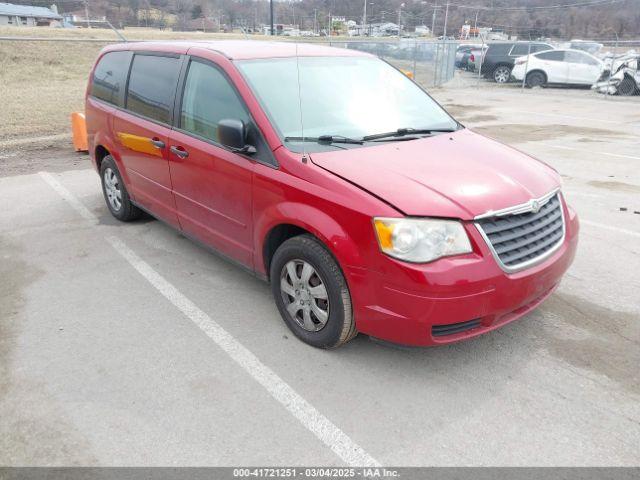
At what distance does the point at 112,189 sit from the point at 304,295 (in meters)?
3.27

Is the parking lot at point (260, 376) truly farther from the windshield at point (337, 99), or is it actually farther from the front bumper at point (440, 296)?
the windshield at point (337, 99)

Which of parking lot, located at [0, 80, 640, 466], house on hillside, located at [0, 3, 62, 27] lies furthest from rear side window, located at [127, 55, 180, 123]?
house on hillside, located at [0, 3, 62, 27]

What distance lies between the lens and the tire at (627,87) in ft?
59.7

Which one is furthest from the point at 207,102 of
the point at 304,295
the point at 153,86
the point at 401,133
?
the point at 304,295

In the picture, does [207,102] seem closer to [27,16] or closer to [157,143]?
[157,143]

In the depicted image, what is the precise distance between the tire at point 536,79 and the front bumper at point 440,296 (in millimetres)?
20363

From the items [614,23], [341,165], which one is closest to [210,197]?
[341,165]

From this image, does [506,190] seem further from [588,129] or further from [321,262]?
[588,129]

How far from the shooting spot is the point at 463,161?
3.33 metres

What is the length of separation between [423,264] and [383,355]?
0.85m

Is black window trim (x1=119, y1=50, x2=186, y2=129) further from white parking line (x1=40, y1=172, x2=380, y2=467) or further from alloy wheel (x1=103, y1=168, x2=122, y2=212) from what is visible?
white parking line (x1=40, y1=172, x2=380, y2=467)

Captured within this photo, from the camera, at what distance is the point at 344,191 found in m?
2.91

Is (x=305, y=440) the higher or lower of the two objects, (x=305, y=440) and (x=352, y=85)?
the lower

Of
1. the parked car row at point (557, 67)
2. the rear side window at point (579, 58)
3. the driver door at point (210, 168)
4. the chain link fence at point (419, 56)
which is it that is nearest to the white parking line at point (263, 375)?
the driver door at point (210, 168)
